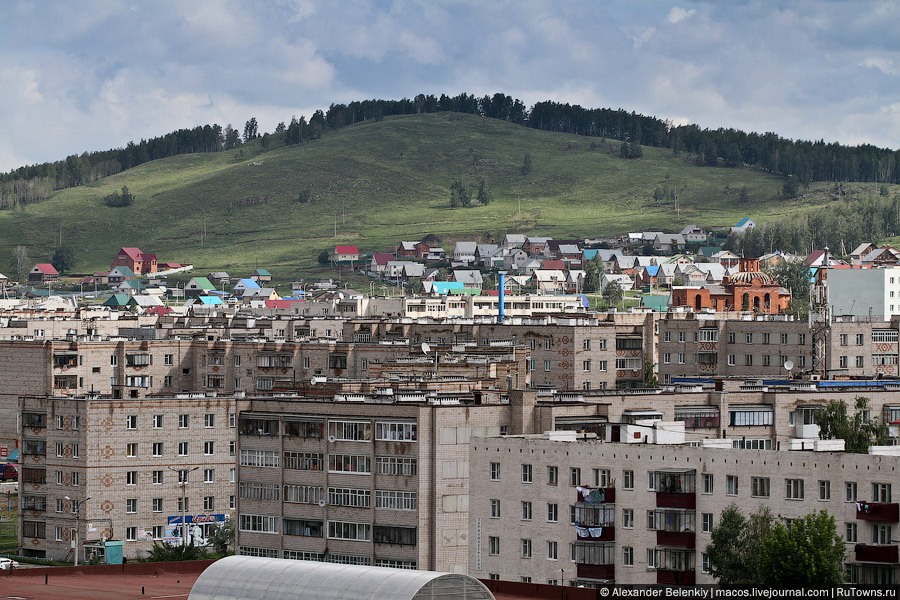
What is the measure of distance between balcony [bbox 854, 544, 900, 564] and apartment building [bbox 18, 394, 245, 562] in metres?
39.7

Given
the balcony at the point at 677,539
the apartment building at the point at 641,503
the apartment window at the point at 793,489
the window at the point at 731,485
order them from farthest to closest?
the balcony at the point at 677,539, the window at the point at 731,485, the apartment window at the point at 793,489, the apartment building at the point at 641,503

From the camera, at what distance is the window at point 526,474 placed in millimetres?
65062

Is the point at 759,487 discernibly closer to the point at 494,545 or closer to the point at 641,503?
the point at 641,503

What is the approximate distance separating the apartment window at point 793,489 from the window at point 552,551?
32.6ft

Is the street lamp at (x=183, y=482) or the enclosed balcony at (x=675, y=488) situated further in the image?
the street lamp at (x=183, y=482)

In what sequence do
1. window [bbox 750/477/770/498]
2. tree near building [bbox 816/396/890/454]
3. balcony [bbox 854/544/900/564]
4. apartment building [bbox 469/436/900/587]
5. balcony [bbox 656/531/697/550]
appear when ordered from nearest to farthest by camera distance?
balcony [bbox 854/544/900/564] → apartment building [bbox 469/436/900/587] → window [bbox 750/477/770/498] → balcony [bbox 656/531/697/550] → tree near building [bbox 816/396/890/454]

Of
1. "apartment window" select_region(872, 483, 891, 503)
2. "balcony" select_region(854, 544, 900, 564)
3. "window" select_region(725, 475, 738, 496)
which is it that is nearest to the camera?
"balcony" select_region(854, 544, 900, 564)

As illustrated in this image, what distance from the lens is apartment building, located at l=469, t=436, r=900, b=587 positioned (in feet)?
181

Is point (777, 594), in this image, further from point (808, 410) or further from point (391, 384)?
point (391, 384)

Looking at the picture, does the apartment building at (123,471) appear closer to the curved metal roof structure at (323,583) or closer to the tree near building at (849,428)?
the tree near building at (849,428)

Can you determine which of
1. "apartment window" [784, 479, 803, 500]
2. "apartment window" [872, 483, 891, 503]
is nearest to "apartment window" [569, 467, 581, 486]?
"apartment window" [784, 479, 803, 500]

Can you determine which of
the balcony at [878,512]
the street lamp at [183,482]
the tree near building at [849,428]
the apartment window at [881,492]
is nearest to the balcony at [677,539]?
the balcony at [878,512]

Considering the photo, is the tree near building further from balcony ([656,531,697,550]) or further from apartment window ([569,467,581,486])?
apartment window ([569,467,581,486])

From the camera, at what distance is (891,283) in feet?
648
